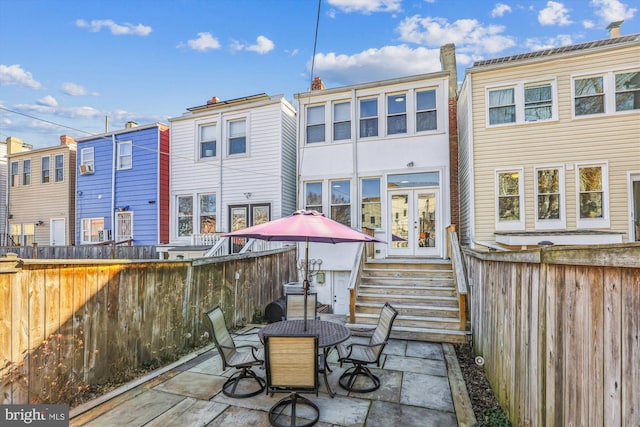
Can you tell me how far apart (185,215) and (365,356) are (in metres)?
10.5

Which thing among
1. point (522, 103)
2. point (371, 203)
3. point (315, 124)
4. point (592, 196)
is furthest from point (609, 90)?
point (315, 124)

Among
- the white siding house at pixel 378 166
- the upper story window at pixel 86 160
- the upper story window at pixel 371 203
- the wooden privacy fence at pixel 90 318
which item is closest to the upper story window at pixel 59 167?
the upper story window at pixel 86 160

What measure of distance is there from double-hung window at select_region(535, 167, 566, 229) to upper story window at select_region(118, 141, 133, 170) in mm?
15121

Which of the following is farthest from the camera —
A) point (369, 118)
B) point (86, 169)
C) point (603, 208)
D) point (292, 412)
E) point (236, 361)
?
point (86, 169)

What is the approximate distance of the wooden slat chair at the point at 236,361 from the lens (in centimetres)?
388

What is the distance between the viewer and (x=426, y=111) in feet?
33.5

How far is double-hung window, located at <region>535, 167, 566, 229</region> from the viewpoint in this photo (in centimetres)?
877

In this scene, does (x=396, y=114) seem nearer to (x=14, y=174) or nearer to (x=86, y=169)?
(x=86, y=169)

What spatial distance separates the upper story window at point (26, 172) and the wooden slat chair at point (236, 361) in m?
18.8

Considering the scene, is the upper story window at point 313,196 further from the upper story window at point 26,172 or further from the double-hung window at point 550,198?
the upper story window at point 26,172

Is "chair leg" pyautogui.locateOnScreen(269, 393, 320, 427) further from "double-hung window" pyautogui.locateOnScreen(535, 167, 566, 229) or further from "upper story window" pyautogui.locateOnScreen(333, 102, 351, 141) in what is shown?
"upper story window" pyautogui.locateOnScreen(333, 102, 351, 141)

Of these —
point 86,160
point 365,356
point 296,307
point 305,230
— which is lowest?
point 365,356

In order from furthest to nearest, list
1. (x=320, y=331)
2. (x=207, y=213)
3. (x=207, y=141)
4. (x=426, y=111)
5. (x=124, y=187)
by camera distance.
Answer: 1. (x=124, y=187)
2. (x=207, y=141)
3. (x=207, y=213)
4. (x=426, y=111)
5. (x=320, y=331)

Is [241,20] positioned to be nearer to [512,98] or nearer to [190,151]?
[190,151]
